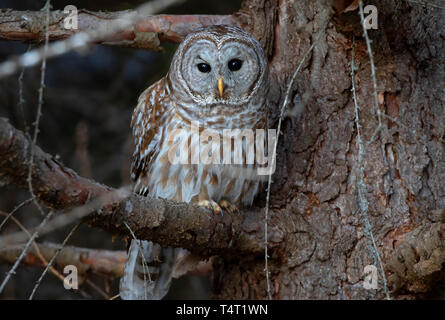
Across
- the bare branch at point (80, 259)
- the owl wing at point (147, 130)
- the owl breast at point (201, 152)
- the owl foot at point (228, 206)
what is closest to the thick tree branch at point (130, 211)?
the owl foot at point (228, 206)

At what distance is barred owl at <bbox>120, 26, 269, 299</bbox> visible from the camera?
315 centimetres

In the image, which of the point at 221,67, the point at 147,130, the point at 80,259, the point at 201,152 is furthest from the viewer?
the point at 80,259

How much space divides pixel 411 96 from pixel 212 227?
1243 mm

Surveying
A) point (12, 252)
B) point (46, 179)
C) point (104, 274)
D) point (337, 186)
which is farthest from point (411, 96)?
point (12, 252)

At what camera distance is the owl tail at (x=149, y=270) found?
3.41 metres

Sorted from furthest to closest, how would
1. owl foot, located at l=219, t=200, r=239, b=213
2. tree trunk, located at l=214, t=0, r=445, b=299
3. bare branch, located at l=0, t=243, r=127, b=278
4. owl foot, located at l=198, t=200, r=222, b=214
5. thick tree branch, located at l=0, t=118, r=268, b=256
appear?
bare branch, located at l=0, t=243, r=127, b=278 < owl foot, located at l=219, t=200, r=239, b=213 < owl foot, located at l=198, t=200, r=222, b=214 < tree trunk, located at l=214, t=0, r=445, b=299 < thick tree branch, located at l=0, t=118, r=268, b=256

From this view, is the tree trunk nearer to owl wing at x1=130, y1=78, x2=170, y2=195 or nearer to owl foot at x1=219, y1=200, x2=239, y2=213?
owl foot at x1=219, y1=200, x2=239, y2=213

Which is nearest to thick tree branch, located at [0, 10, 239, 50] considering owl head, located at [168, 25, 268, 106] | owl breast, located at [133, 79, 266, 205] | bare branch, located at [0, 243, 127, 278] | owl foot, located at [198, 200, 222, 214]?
owl head, located at [168, 25, 268, 106]

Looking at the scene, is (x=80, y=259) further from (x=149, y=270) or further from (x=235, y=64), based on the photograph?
(x=235, y=64)

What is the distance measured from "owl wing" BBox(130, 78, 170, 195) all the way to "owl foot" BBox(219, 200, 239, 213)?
51 cm

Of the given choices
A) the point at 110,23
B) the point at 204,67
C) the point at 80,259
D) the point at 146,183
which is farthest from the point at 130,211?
the point at 80,259

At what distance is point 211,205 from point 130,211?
2.75ft

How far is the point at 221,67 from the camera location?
3277 mm

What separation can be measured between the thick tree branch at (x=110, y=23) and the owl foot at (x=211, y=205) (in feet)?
3.24
